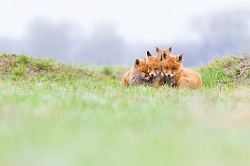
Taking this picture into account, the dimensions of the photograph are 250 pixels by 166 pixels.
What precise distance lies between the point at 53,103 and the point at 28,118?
136 cm

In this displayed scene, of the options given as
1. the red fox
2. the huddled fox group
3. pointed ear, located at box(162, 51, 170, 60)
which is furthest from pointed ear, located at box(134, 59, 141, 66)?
pointed ear, located at box(162, 51, 170, 60)

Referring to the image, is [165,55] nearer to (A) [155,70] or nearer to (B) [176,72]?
(A) [155,70]

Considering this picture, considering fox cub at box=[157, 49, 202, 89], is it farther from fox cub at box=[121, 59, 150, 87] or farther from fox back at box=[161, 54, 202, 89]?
fox cub at box=[121, 59, 150, 87]

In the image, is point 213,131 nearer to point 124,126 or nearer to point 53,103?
point 124,126

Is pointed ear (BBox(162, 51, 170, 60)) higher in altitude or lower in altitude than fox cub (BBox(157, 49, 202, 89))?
higher

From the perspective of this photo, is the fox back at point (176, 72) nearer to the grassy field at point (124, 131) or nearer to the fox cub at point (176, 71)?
the fox cub at point (176, 71)

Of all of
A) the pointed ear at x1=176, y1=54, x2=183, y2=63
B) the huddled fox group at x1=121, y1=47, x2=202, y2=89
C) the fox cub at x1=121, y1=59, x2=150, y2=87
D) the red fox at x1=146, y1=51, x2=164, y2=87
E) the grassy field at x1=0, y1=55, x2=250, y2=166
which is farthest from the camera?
the fox cub at x1=121, y1=59, x2=150, y2=87

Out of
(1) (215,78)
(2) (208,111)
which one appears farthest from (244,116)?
(1) (215,78)

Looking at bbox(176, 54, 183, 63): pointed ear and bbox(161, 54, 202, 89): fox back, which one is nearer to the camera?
bbox(161, 54, 202, 89): fox back

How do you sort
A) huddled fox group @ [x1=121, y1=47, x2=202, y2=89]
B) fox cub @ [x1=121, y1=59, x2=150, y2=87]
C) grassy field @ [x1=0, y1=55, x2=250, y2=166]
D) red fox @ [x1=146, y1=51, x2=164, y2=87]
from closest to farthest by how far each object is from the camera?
grassy field @ [x1=0, y1=55, x2=250, y2=166] < huddled fox group @ [x1=121, y1=47, x2=202, y2=89] < red fox @ [x1=146, y1=51, x2=164, y2=87] < fox cub @ [x1=121, y1=59, x2=150, y2=87]

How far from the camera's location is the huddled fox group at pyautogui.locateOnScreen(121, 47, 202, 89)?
1296cm

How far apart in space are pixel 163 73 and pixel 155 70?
240 mm

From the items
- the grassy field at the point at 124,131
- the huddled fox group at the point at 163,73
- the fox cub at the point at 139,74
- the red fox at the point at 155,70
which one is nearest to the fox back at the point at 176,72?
the huddled fox group at the point at 163,73

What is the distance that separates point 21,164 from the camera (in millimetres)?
3688
